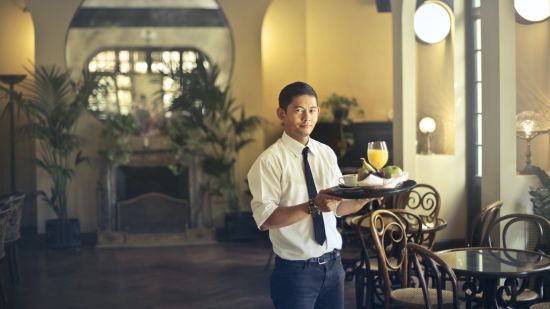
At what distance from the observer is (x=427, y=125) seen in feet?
25.9

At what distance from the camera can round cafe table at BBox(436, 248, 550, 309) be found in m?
3.58

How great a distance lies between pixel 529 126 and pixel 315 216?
12.8ft

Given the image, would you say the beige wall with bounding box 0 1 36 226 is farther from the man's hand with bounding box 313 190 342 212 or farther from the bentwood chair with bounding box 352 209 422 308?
the man's hand with bounding box 313 190 342 212

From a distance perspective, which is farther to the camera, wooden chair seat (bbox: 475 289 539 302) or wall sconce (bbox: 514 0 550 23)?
wall sconce (bbox: 514 0 550 23)

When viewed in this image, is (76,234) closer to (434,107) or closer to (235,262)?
(235,262)

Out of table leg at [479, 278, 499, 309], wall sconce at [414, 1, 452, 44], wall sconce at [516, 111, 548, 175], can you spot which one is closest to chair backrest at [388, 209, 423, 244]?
table leg at [479, 278, 499, 309]

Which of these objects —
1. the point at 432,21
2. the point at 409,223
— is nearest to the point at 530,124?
the point at 409,223

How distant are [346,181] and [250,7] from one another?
22.7 ft

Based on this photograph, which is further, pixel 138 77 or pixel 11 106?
pixel 138 77

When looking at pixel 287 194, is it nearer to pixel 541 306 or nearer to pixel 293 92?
pixel 293 92

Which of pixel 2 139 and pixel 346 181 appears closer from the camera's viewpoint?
pixel 346 181

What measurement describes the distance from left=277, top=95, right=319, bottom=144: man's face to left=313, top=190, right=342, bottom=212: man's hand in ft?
0.79

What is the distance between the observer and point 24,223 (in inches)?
390

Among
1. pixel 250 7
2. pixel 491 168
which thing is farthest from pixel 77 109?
pixel 491 168
